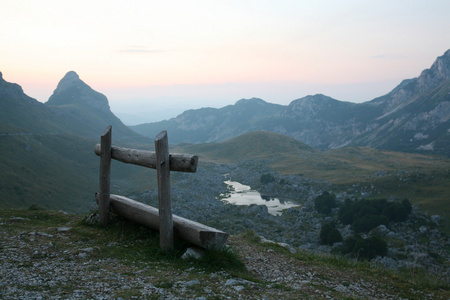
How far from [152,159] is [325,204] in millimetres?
64517

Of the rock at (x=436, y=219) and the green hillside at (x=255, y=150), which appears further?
the green hillside at (x=255, y=150)

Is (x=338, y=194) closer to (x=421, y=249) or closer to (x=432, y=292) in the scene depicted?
(x=421, y=249)

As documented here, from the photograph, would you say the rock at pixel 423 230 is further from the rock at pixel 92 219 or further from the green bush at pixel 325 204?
the rock at pixel 92 219

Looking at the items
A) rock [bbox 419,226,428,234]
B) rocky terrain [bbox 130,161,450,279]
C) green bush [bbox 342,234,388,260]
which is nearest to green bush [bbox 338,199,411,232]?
rocky terrain [bbox 130,161,450,279]

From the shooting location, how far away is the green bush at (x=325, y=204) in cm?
6912

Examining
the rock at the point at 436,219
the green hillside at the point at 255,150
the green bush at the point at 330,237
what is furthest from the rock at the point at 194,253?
the green hillside at the point at 255,150

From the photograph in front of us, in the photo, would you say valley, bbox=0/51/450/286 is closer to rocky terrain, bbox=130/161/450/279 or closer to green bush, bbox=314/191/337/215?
rocky terrain, bbox=130/161/450/279

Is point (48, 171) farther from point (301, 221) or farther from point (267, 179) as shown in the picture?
point (301, 221)

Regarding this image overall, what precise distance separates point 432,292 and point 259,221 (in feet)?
166

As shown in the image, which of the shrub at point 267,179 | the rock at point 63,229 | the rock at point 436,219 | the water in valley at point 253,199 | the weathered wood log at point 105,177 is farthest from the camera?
the shrub at point 267,179

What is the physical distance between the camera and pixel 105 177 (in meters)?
15.5

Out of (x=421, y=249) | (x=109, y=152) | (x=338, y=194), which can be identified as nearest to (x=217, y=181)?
(x=338, y=194)

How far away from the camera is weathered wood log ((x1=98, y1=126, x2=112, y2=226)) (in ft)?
50.3

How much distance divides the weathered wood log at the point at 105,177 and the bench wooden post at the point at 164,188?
4395 millimetres
